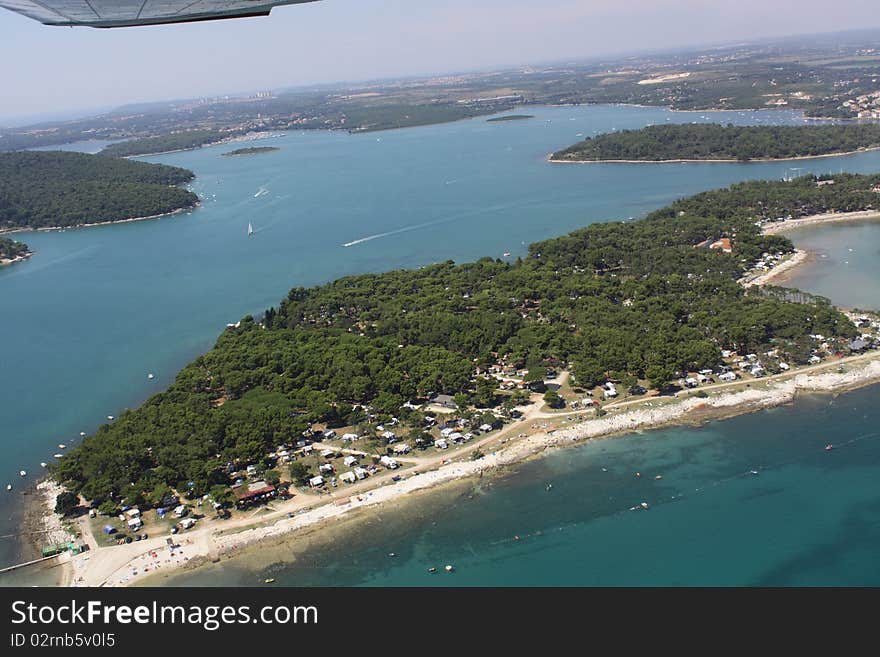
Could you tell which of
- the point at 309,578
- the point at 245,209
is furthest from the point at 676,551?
the point at 245,209

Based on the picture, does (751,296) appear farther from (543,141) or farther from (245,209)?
(543,141)

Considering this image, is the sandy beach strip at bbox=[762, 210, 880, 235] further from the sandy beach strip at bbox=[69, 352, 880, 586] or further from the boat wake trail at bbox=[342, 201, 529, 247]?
the sandy beach strip at bbox=[69, 352, 880, 586]

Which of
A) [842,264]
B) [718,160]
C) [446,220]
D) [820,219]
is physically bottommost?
[842,264]

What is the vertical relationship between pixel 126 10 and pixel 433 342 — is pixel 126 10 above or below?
above

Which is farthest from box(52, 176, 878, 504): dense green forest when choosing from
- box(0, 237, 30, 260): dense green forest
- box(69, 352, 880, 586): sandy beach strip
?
box(0, 237, 30, 260): dense green forest

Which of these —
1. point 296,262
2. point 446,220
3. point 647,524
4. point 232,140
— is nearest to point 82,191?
point 296,262

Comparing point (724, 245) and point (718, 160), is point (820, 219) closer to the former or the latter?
point (724, 245)
